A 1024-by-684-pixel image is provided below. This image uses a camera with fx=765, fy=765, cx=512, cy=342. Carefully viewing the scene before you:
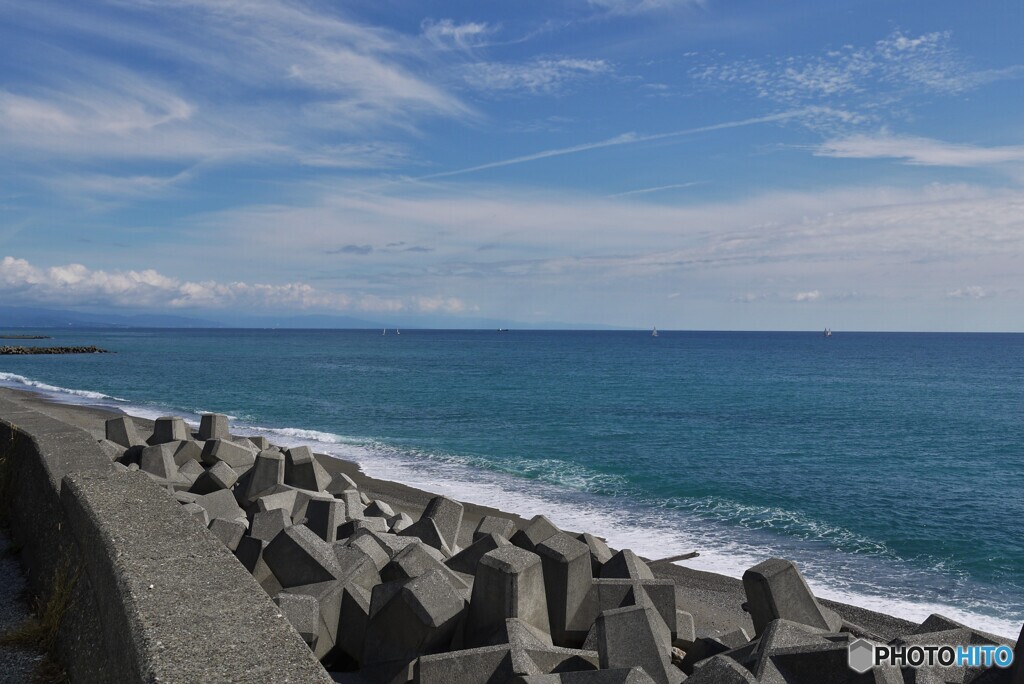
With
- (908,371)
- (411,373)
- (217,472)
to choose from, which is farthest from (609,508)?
(908,371)

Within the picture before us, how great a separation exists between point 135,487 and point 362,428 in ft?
72.4

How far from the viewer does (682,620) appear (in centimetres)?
637

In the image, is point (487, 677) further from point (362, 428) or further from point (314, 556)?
point (362, 428)

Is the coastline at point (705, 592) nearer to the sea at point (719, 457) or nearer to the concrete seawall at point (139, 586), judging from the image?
the sea at point (719, 457)

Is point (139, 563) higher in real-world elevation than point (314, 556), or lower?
higher

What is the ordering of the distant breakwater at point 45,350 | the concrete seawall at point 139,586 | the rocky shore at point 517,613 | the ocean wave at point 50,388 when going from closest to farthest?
the concrete seawall at point 139,586
the rocky shore at point 517,613
the ocean wave at point 50,388
the distant breakwater at point 45,350

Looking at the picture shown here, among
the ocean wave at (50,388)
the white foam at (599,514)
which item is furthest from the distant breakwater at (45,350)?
the white foam at (599,514)

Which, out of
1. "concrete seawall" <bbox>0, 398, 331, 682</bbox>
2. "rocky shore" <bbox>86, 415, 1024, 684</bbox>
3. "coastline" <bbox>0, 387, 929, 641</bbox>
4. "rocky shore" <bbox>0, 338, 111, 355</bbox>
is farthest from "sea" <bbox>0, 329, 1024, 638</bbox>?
"rocky shore" <bbox>0, 338, 111, 355</bbox>

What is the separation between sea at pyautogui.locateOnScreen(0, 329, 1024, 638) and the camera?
12136mm

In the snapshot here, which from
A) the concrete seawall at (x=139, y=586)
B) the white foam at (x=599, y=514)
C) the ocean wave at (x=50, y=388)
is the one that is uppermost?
the concrete seawall at (x=139, y=586)

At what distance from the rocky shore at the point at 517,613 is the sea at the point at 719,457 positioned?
3160 millimetres

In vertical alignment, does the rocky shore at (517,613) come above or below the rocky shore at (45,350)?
above

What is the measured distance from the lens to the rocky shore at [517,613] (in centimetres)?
437

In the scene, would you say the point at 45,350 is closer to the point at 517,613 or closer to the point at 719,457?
the point at 719,457
